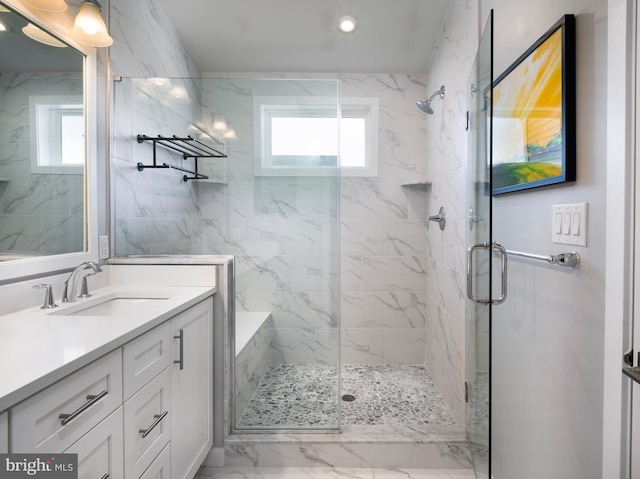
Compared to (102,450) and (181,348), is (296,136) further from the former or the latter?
(102,450)

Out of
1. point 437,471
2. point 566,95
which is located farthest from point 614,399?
point 437,471

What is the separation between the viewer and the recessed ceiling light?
236 centimetres

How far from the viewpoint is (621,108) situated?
0.91 meters

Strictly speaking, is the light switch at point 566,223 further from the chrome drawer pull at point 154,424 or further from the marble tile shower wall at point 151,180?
the marble tile shower wall at point 151,180

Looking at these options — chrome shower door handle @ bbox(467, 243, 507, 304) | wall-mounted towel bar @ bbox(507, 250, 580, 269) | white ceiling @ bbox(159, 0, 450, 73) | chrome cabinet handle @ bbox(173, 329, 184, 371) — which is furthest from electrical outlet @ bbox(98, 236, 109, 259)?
wall-mounted towel bar @ bbox(507, 250, 580, 269)

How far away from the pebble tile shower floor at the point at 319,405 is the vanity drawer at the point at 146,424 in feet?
2.40

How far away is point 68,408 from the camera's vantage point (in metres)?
0.85

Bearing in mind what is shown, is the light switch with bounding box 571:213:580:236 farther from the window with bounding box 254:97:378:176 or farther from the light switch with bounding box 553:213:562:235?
the window with bounding box 254:97:378:176

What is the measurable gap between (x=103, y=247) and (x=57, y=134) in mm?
584

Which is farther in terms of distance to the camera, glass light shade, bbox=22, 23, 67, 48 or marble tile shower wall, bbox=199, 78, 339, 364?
marble tile shower wall, bbox=199, 78, 339, 364

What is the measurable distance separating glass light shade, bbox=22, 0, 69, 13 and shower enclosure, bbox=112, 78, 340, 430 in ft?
1.49

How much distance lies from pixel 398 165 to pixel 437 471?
88.6 inches

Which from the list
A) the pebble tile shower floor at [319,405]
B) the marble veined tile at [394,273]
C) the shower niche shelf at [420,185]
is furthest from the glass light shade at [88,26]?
the marble veined tile at [394,273]

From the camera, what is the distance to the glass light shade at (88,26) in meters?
1.54
